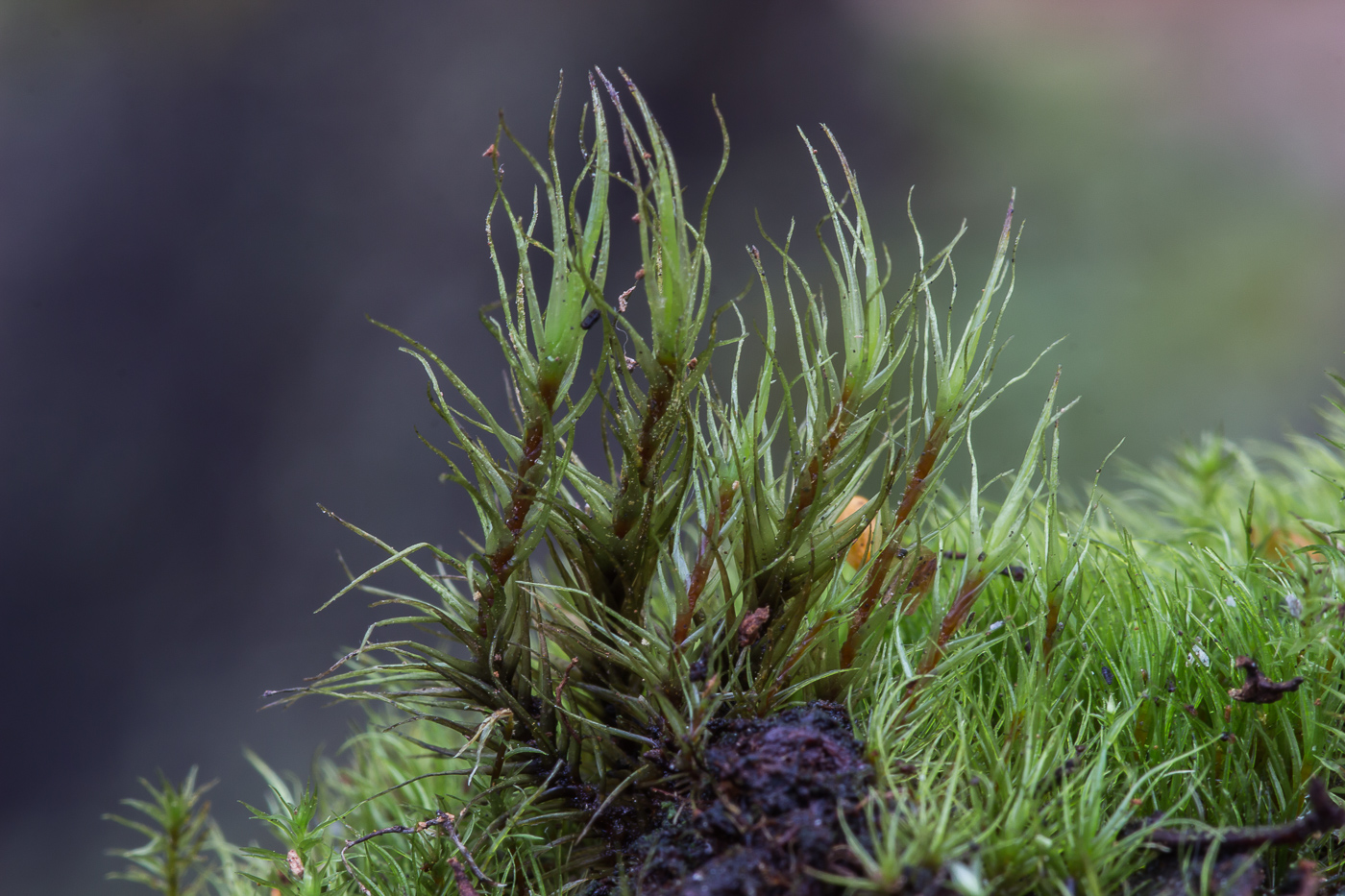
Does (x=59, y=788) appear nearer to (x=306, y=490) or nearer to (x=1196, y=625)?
(x=306, y=490)

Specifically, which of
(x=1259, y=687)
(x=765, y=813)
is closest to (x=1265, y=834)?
(x=1259, y=687)

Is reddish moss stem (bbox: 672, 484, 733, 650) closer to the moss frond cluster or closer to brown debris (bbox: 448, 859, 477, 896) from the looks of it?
the moss frond cluster

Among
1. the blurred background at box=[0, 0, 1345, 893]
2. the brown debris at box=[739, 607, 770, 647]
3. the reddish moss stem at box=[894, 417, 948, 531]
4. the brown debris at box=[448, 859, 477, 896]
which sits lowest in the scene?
the brown debris at box=[448, 859, 477, 896]

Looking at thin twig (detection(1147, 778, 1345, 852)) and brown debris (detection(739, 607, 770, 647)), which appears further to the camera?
brown debris (detection(739, 607, 770, 647))

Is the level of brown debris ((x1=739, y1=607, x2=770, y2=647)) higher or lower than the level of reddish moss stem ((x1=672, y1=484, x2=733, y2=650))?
lower

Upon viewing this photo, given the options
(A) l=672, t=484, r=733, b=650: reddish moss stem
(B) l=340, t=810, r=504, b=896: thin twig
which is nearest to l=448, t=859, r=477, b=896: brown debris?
(B) l=340, t=810, r=504, b=896: thin twig

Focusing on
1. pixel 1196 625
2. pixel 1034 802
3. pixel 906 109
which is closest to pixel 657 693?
pixel 1034 802

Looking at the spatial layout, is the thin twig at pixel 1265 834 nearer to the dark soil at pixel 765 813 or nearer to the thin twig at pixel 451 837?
the dark soil at pixel 765 813
